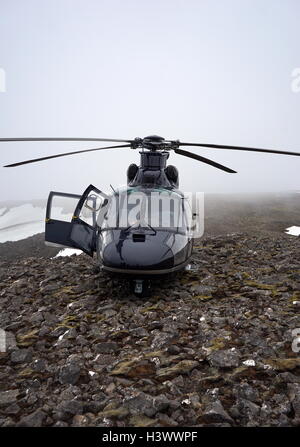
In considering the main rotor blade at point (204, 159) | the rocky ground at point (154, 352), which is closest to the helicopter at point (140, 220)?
the main rotor blade at point (204, 159)

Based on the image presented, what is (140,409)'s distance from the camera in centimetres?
365

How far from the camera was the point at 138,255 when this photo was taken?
254 inches

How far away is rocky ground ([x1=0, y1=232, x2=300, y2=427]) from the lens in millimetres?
3631

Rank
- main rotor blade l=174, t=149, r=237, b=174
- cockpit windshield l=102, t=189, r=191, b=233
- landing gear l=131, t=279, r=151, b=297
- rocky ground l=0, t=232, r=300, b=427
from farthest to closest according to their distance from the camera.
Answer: main rotor blade l=174, t=149, r=237, b=174 < cockpit windshield l=102, t=189, r=191, b=233 < landing gear l=131, t=279, r=151, b=297 < rocky ground l=0, t=232, r=300, b=427

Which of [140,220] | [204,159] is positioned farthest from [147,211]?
[204,159]

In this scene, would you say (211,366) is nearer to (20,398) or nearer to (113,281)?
(20,398)

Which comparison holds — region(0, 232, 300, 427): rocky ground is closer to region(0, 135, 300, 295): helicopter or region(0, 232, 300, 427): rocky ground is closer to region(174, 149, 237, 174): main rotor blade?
region(0, 135, 300, 295): helicopter

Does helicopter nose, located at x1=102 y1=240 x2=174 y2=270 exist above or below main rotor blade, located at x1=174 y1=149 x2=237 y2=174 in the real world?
below

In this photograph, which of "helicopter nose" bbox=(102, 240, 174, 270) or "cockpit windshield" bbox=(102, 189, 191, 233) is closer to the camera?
"helicopter nose" bbox=(102, 240, 174, 270)

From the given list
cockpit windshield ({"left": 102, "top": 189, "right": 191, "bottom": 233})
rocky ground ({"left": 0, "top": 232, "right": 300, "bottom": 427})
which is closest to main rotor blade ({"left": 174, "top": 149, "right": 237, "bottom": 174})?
cockpit windshield ({"left": 102, "top": 189, "right": 191, "bottom": 233})

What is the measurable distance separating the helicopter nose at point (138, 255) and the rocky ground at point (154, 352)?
0.93m

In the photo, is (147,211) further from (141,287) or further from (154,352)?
(154,352)

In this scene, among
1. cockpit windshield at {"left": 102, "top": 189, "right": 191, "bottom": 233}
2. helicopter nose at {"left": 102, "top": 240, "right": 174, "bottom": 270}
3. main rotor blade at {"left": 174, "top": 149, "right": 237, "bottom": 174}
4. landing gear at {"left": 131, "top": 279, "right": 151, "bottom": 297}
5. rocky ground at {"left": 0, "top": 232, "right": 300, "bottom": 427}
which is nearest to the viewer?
rocky ground at {"left": 0, "top": 232, "right": 300, "bottom": 427}

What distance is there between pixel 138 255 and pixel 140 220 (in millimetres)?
1160
